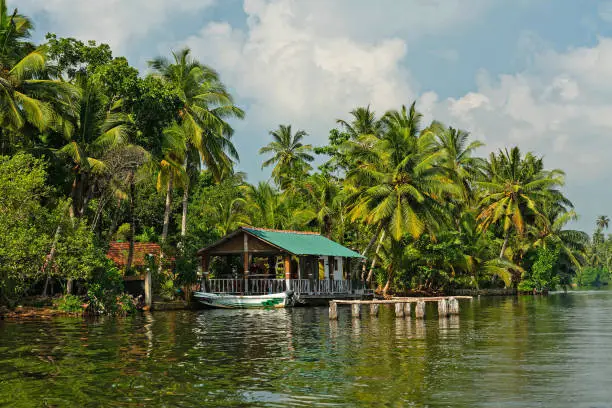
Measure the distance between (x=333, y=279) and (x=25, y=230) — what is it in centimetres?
1969

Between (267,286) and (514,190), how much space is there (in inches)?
983

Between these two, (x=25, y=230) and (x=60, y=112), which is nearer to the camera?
(x=25, y=230)

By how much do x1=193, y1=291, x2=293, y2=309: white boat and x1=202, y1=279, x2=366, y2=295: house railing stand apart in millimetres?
839

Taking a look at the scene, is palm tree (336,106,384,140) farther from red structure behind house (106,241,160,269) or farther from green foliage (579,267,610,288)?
green foliage (579,267,610,288)

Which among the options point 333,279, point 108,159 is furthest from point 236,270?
point 108,159

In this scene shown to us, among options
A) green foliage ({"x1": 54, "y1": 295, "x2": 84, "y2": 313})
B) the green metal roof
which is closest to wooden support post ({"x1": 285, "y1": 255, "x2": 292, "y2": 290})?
the green metal roof

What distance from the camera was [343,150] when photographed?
45.2m

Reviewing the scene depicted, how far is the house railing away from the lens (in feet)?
119

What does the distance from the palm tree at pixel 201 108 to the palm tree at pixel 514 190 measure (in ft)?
76.9

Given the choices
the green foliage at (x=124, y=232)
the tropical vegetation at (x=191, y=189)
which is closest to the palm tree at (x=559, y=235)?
the tropical vegetation at (x=191, y=189)

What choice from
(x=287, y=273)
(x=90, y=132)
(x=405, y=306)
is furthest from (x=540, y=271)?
(x=90, y=132)

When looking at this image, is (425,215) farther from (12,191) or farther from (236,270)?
(12,191)

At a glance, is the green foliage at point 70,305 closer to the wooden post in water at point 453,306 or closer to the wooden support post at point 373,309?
the wooden support post at point 373,309

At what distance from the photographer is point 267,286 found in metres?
36.7
